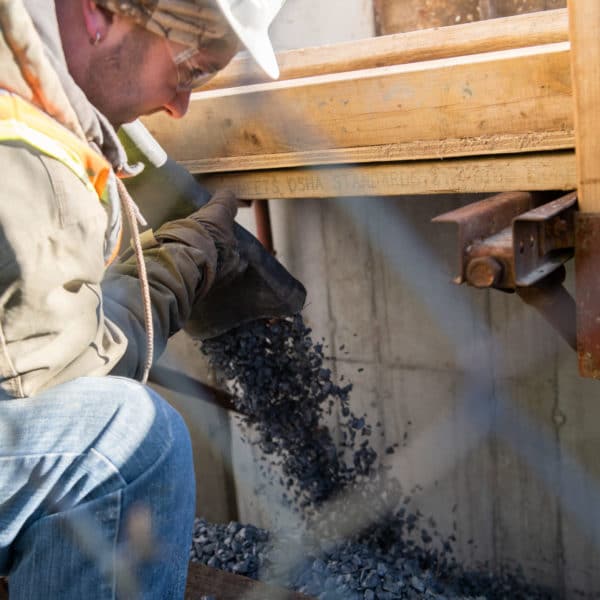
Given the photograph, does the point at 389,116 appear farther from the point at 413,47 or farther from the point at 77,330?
the point at 77,330

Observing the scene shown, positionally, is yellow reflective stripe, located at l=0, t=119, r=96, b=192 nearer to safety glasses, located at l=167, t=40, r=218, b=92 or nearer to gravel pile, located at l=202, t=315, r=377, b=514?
safety glasses, located at l=167, t=40, r=218, b=92

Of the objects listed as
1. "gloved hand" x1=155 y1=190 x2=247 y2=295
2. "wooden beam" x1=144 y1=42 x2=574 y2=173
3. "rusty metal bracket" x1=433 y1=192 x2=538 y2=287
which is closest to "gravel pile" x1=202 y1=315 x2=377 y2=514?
"gloved hand" x1=155 y1=190 x2=247 y2=295

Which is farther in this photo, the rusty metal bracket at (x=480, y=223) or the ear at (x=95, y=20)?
the rusty metal bracket at (x=480, y=223)

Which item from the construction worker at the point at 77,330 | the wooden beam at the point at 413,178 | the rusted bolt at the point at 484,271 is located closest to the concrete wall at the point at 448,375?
the wooden beam at the point at 413,178

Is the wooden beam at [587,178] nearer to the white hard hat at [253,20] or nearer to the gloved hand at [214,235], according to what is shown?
the white hard hat at [253,20]

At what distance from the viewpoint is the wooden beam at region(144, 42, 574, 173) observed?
2.01 m

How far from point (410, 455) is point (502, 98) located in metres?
2.04

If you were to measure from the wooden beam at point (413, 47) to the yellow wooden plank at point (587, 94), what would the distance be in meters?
0.29

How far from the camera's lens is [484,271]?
5.88ft

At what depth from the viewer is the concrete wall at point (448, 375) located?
3129 millimetres

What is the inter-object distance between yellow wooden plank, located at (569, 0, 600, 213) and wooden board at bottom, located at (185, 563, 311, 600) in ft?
6.04

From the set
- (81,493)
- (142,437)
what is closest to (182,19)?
(142,437)

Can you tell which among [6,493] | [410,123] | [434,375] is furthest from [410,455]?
[6,493]

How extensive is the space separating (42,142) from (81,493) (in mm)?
605
